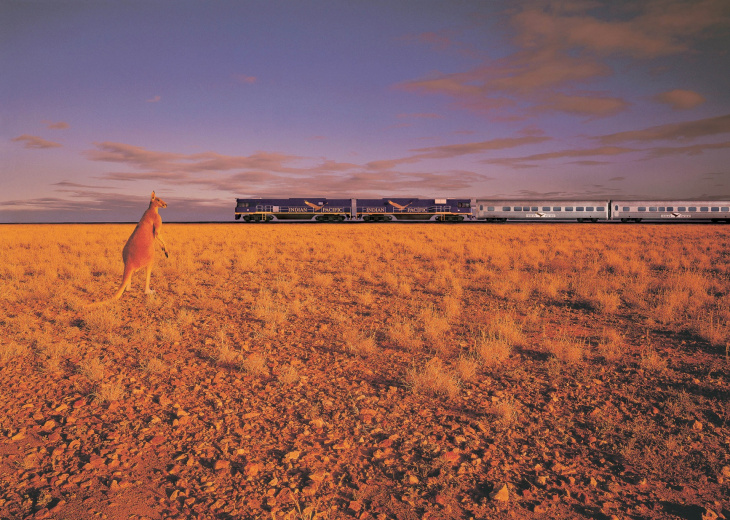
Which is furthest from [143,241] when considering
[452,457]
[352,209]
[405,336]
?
[352,209]

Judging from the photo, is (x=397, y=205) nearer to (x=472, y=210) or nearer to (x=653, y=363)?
(x=472, y=210)

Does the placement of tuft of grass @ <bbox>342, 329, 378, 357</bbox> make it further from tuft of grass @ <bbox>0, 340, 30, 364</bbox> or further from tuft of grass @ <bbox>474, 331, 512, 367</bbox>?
tuft of grass @ <bbox>0, 340, 30, 364</bbox>

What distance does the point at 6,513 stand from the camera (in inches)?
134

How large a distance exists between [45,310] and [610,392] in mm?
11470

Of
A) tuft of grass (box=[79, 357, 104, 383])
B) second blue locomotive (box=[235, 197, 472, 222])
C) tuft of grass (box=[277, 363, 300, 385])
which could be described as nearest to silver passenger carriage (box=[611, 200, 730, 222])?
second blue locomotive (box=[235, 197, 472, 222])

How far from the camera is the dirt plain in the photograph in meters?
3.62

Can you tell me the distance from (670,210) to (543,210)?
53.4ft

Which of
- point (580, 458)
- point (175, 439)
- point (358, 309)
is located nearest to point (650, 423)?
point (580, 458)

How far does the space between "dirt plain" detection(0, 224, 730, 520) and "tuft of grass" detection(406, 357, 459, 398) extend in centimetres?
3

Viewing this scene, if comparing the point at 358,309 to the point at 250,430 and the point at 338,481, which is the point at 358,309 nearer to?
the point at 250,430

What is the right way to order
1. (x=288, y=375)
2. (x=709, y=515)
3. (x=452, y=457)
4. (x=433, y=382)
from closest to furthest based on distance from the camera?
(x=709, y=515)
(x=452, y=457)
(x=433, y=382)
(x=288, y=375)

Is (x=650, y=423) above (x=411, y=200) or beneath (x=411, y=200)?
beneath

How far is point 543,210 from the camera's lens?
57.7 meters

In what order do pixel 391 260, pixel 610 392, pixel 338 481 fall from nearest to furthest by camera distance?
pixel 338 481
pixel 610 392
pixel 391 260
